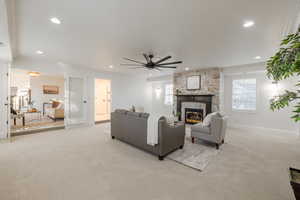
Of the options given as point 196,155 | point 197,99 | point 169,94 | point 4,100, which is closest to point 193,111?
point 197,99

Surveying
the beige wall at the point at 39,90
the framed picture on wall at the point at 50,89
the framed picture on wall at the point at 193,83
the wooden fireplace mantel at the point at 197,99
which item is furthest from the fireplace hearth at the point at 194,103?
the beige wall at the point at 39,90

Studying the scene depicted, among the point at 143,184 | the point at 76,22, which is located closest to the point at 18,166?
the point at 143,184

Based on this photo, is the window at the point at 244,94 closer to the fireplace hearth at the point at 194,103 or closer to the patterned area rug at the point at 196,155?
the fireplace hearth at the point at 194,103

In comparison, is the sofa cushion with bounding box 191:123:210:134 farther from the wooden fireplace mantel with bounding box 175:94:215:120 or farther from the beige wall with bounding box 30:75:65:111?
the beige wall with bounding box 30:75:65:111

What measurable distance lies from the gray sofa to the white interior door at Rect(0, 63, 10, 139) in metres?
3.24

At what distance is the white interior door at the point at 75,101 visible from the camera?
5.23 meters

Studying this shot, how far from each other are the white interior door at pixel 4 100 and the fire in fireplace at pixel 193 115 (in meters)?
6.47

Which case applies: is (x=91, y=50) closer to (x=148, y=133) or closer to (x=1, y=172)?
(x=148, y=133)

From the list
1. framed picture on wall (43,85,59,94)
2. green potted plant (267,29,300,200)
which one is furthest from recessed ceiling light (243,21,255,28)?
framed picture on wall (43,85,59,94)

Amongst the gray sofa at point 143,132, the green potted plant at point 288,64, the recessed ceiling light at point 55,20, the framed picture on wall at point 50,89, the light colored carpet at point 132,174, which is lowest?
the light colored carpet at point 132,174

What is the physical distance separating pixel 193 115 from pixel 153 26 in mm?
4641

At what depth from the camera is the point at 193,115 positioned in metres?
6.04

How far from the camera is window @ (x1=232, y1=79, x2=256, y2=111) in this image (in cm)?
512

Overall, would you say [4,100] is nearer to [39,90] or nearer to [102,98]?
[102,98]
